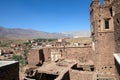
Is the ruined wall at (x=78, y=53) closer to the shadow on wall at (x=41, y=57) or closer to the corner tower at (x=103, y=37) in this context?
the shadow on wall at (x=41, y=57)

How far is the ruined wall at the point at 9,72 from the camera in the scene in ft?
29.2

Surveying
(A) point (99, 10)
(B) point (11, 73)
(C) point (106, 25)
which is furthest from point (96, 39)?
(B) point (11, 73)

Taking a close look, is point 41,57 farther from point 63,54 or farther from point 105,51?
point 105,51

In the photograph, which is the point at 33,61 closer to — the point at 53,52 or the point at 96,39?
the point at 53,52

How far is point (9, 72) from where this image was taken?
31.6ft

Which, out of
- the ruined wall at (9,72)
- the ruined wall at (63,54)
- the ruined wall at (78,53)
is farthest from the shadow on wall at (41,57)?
the ruined wall at (9,72)

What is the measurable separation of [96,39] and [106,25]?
1.64 m

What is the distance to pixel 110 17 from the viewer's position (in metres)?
16.5

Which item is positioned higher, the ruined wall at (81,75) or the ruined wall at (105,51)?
the ruined wall at (105,51)

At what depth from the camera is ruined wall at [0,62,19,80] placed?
29.2ft

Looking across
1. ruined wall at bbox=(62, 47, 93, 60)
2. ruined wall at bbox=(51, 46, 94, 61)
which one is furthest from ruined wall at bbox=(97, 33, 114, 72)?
ruined wall at bbox=(62, 47, 93, 60)

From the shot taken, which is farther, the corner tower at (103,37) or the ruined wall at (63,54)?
the ruined wall at (63,54)

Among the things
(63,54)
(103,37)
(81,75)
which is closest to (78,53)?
(63,54)

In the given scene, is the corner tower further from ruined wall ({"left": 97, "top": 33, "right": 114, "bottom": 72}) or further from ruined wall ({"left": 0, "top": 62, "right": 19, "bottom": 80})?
ruined wall ({"left": 0, "top": 62, "right": 19, "bottom": 80})
